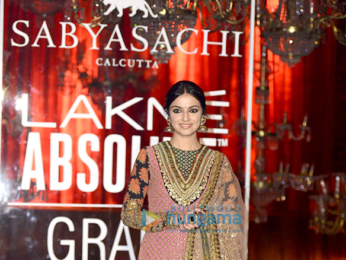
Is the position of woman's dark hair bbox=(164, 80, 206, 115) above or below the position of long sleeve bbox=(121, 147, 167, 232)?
above

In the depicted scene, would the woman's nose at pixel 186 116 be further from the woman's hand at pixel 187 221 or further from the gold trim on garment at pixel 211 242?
the woman's hand at pixel 187 221

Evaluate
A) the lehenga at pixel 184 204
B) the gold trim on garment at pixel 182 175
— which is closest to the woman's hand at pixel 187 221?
the lehenga at pixel 184 204

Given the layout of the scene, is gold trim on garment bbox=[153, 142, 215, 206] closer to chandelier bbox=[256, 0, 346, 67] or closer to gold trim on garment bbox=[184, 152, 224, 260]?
gold trim on garment bbox=[184, 152, 224, 260]

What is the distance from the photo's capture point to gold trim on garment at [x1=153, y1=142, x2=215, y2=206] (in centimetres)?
209

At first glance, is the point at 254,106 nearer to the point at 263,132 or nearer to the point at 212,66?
the point at 263,132

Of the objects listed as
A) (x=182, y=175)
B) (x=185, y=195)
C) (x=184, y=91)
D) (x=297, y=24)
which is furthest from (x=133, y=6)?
(x=185, y=195)

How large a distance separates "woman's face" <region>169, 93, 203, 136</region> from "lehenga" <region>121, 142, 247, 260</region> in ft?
0.44

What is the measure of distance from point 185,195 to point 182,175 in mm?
113

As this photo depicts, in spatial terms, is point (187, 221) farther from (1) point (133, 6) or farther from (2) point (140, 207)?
(1) point (133, 6)

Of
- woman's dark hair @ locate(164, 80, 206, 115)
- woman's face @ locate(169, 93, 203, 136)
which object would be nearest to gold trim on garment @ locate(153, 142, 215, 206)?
woman's face @ locate(169, 93, 203, 136)

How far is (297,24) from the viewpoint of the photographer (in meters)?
3.61

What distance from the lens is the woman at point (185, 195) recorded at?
2.04 metres

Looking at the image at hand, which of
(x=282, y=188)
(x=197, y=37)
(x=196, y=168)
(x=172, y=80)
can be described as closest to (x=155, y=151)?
(x=196, y=168)

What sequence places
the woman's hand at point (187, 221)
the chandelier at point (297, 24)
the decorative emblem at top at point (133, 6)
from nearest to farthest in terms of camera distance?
the woman's hand at point (187, 221) → the decorative emblem at top at point (133, 6) → the chandelier at point (297, 24)
